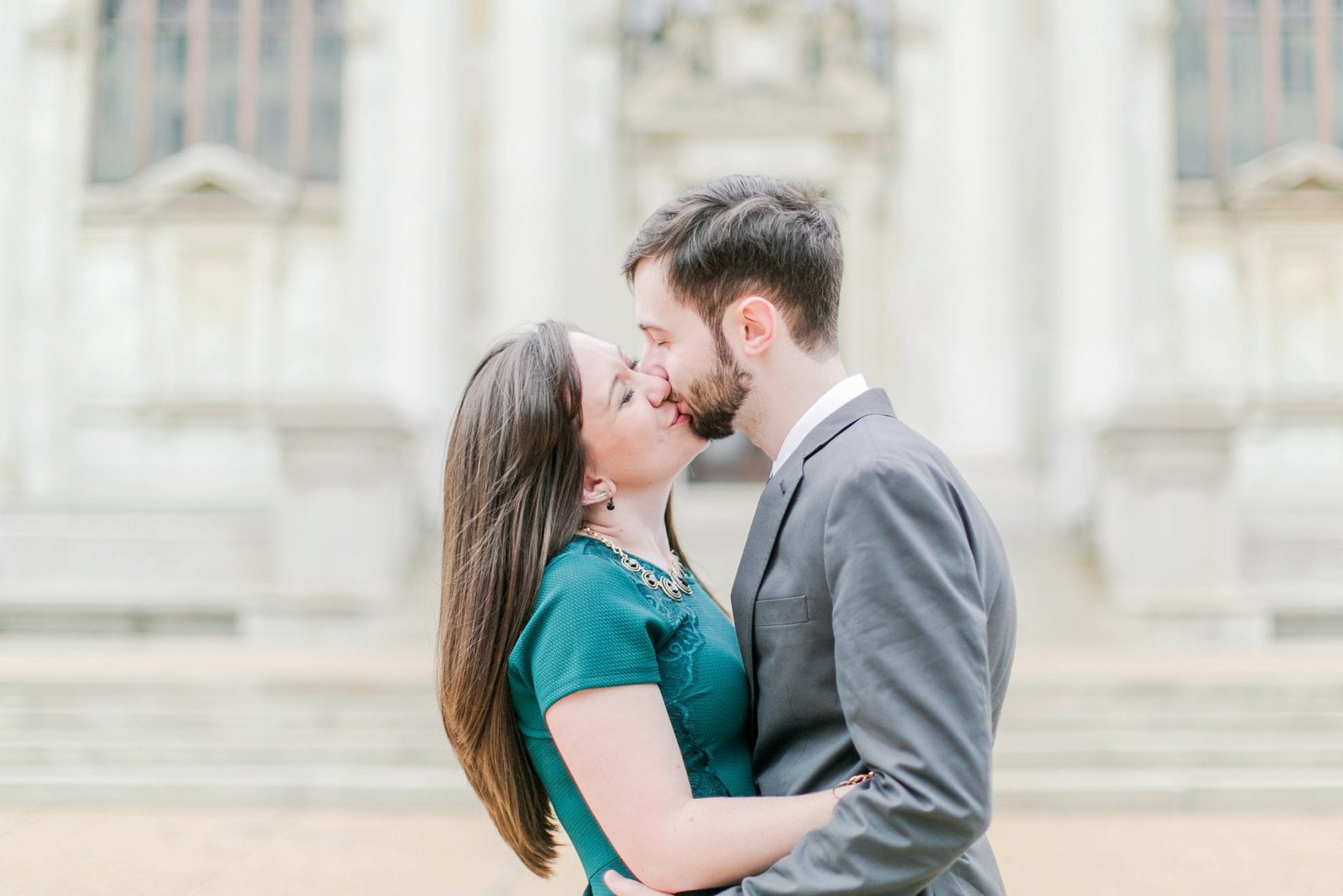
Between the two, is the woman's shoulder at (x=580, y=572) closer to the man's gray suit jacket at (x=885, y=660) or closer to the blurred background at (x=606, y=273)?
the man's gray suit jacket at (x=885, y=660)

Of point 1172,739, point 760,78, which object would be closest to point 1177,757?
point 1172,739

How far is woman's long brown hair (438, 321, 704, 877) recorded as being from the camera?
2.05m

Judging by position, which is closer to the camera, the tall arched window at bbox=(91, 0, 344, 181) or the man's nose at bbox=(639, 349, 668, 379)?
the man's nose at bbox=(639, 349, 668, 379)

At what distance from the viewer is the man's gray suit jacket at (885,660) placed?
1617 millimetres

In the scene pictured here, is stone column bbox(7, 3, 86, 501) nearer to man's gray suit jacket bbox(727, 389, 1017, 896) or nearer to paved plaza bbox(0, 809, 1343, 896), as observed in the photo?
paved plaza bbox(0, 809, 1343, 896)

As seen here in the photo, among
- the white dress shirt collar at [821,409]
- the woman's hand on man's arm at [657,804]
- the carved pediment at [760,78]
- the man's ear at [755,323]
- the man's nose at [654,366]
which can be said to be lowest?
the woman's hand on man's arm at [657,804]

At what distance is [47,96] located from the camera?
57.7 ft

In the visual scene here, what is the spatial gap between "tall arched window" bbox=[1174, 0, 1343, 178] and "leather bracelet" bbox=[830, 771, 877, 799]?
57.6 feet

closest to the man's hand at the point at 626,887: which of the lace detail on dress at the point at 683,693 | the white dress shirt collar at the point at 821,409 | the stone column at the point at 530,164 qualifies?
the lace detail on dress at the point at 683,693

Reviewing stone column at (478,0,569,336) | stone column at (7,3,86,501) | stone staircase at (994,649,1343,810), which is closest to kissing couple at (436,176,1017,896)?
stone staircase at (994,649,1343,810)

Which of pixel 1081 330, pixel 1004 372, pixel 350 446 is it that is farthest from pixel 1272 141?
pixel 350 446

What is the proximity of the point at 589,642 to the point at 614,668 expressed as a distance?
0.19 feet

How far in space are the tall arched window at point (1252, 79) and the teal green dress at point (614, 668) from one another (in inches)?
683

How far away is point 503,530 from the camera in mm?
2074
